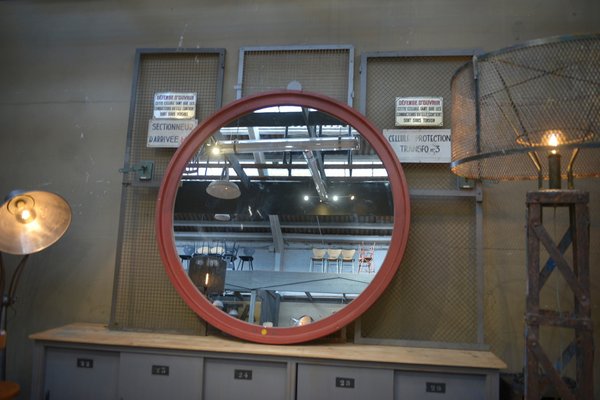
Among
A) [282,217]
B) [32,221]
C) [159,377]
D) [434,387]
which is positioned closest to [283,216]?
[282,217]

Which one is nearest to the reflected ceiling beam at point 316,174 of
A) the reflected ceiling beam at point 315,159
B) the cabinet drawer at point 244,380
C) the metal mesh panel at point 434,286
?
the reflected ceiling beam at point 315,159

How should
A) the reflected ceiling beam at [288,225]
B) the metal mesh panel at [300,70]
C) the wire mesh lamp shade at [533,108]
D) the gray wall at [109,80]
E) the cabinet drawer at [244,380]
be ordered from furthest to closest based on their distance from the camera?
1. the metal mesh panel at [300,70]
2. the gray wall at [109,80]
3. the reflected ceiling beam at [288,225]
4. the cabinet drawer at [244,380]
5. the wire mesh lamp shade at [533,108]

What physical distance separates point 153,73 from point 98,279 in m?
1.50

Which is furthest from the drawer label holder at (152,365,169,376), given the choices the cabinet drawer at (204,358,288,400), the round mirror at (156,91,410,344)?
the round mirror at (156,91,410,344)

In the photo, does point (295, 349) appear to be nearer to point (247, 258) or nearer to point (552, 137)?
point (247, 258)

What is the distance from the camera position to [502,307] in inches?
114

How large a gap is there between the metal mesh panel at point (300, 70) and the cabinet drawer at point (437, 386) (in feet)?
5.73

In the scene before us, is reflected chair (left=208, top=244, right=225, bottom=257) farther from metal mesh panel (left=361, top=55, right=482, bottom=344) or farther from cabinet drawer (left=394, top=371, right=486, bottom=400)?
cabinet drawer (left=394, top=371, right=486, bottom=400)

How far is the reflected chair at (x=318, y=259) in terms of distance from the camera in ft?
9.25

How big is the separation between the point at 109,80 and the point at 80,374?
2036 millimetres

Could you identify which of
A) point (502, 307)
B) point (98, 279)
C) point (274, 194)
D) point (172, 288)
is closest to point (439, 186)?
point (502, 307)

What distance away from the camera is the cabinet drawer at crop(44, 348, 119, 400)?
273 cm

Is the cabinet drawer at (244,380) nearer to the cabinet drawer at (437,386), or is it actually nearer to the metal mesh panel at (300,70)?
the cabinet drawer at (437,386)

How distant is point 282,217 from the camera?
293cm
